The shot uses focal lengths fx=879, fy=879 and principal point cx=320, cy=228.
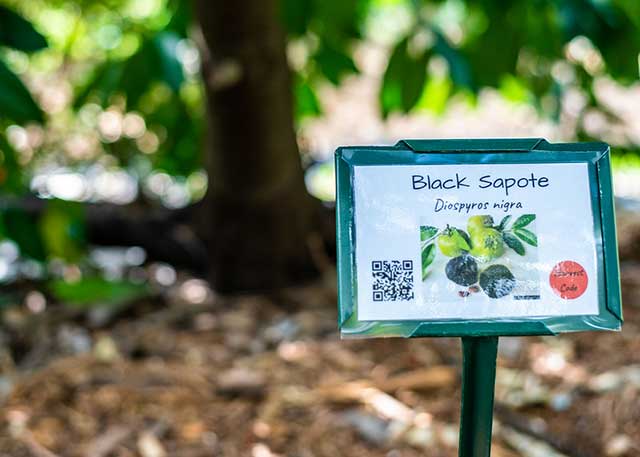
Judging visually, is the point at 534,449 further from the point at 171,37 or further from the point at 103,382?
the point at 171,37

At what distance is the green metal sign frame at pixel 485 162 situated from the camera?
0.72m

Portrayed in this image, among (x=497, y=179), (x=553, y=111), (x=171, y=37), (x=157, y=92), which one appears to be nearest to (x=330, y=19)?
(x=171, y=37)

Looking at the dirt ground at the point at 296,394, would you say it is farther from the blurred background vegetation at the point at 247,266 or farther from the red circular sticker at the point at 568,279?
the red circular sticker at the point at 568,279

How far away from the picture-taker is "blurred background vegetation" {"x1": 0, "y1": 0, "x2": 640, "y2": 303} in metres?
1.33

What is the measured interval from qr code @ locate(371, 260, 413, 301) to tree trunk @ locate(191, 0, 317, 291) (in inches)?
38.1

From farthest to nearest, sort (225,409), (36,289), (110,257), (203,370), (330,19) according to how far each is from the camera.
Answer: (110,257)
(36,289)
(330,19)
(203,370)
(225,409)

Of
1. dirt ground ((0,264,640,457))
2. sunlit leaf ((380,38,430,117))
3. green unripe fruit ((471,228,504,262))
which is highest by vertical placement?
sunlit leaf ((380,38,430,117))

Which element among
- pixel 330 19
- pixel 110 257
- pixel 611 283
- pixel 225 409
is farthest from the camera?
pixel 110 257

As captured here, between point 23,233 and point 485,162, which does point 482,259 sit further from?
point 23,233

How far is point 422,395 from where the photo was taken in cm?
125

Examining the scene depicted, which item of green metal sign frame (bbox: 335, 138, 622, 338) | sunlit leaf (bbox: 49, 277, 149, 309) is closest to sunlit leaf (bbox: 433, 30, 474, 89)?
green metal sign frame (bbox: 335, 138, 622, 338)

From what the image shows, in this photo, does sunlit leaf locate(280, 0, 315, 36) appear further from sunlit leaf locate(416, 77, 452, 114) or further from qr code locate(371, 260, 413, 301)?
qr code locate(371, 260, 413, 301)

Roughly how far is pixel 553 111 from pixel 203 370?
0.84 m

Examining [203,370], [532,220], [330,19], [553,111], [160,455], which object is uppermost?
[330,19]
